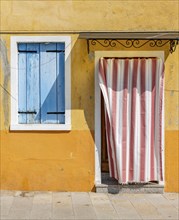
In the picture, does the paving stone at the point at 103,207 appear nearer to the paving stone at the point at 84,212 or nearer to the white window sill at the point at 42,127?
the paving stone at the point at 84,212

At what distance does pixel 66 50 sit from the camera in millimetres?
9195

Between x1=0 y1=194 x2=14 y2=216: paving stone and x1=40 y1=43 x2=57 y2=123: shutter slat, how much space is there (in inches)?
65.3

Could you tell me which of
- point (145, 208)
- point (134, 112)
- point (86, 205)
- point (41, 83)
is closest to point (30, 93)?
point (41, 83)

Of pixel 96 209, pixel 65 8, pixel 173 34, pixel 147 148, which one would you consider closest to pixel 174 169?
pixel 147 148

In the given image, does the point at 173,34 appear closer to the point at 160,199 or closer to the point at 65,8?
the point at 65,8

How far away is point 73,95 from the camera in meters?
9.21

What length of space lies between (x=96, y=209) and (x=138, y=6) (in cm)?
410

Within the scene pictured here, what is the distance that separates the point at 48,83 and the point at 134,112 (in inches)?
71.9

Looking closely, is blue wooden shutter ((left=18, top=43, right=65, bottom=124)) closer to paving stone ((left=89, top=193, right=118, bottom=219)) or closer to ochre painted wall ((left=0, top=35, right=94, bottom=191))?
ochre painted wall ((left=0, top=35, right=94, bottom=191))

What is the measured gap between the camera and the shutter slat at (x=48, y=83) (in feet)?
30.5

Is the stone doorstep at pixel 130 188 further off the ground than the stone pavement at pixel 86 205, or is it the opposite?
the stone doorstep at pixel 130 188

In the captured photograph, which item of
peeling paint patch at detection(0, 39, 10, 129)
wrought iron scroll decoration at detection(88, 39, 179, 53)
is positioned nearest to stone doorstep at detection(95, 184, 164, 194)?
peeling paint patch at detection(0, 39, 10, 129)

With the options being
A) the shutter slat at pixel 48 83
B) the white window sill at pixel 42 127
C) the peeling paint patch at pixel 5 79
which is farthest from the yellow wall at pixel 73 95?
the shutter slat at pixel 48 83

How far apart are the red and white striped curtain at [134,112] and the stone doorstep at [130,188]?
6.8 inches
